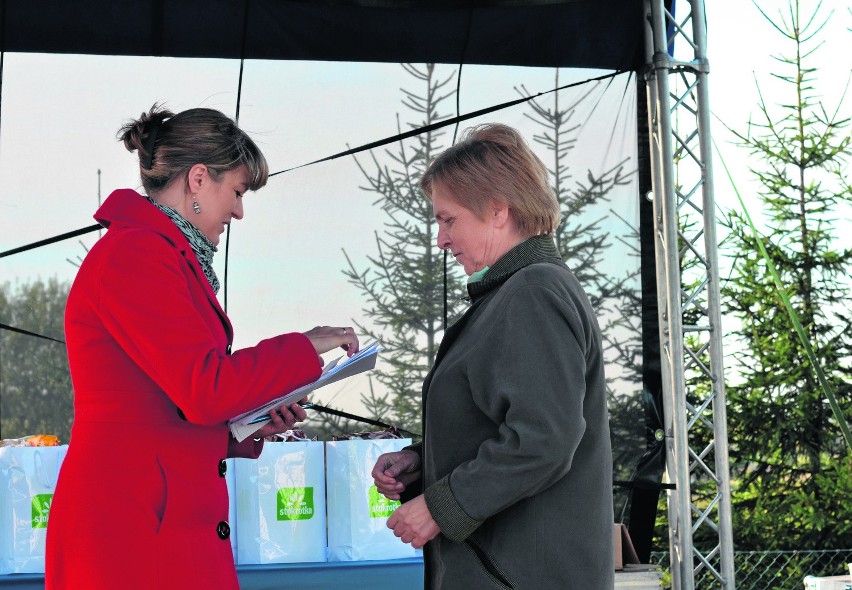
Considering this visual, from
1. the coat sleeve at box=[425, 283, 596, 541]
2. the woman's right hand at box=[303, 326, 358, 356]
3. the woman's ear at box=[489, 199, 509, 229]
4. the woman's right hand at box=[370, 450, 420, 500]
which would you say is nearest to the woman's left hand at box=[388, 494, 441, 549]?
the coat sleeve at box=[425, 283, 596, 541]

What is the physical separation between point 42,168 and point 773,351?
191 inches

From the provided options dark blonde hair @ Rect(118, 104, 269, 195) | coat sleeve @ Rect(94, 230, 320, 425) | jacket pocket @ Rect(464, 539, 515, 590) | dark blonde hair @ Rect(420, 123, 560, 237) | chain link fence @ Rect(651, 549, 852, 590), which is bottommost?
chain link fence @ Rect(651, 549, 852, 590)

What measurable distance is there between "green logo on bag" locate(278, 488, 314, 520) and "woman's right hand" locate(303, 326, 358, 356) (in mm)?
1013

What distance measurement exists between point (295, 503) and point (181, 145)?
4.19 ft

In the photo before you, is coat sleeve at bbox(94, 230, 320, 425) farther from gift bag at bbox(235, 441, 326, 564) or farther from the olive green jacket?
gift bag at bbox(235, 441, 326, 564)

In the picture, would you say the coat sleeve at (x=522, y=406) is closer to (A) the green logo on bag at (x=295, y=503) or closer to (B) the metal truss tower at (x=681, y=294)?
(A) the green logo on bag at (x=295, y=503)

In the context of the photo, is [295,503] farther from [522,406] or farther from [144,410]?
[522,406]

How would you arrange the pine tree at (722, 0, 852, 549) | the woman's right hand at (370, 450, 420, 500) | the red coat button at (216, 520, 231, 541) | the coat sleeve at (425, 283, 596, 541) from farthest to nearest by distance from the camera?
1. the pine tree at (722, 0, 852, 549)
2. the woman's right hand at (370, 450, 420, 500)
3. the red coat button at (216, 520, 231, 541)
4. the coat sleeve at (425, 283, 596, 541)

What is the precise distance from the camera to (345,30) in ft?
10.7

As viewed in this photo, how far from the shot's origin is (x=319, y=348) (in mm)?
1497

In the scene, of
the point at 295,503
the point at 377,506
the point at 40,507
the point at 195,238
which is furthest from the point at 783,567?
the point at 195,238

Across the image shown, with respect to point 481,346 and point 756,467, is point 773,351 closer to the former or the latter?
point 756,467

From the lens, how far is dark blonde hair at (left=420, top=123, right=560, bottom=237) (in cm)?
146

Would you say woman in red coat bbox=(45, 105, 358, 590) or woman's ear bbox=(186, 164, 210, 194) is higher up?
woman's ear bbox=(186, 164, 210, 194)
